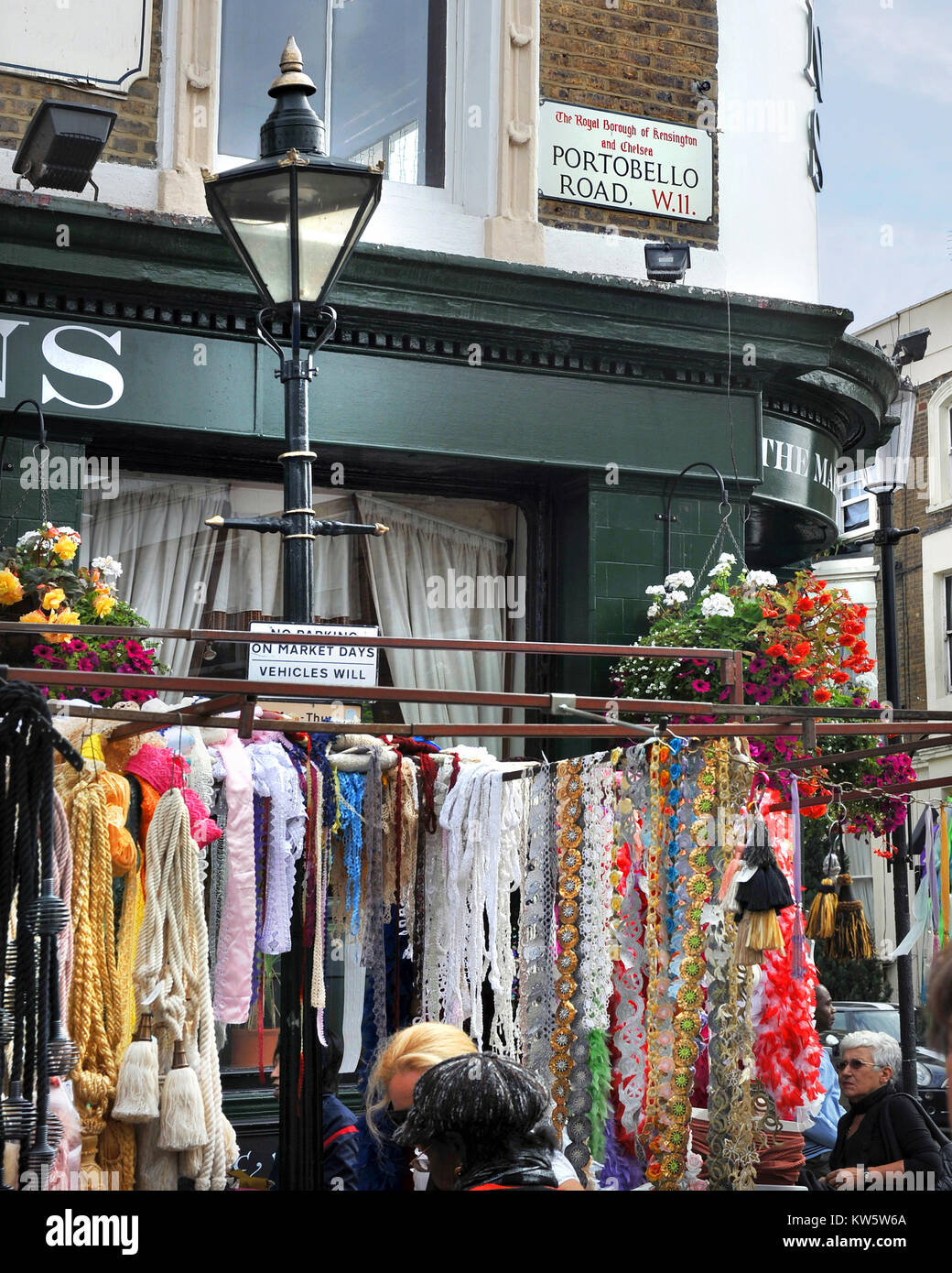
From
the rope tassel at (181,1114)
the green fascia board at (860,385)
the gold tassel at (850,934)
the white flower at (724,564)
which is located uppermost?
the green fascia board at (860,385)

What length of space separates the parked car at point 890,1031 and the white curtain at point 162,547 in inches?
244

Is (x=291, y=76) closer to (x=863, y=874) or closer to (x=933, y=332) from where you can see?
(x=933, y=332)

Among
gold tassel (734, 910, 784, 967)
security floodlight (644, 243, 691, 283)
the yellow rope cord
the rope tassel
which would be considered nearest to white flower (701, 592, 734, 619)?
security floodlight (644, 243, 691, 283)

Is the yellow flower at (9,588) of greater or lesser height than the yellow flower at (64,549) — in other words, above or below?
below

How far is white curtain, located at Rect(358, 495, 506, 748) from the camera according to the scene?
9.75 metres

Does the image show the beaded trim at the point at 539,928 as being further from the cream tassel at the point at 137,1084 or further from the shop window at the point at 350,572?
the shop window at the point at 350,572

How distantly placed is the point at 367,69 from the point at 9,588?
4631mm

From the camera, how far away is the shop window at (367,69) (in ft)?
32.5

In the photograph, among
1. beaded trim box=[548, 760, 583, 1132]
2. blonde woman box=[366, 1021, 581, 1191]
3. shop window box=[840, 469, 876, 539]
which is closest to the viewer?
blonde woman box=[366, 1021, 581, 1191]

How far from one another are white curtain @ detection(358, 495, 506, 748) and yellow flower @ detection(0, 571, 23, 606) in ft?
8.95

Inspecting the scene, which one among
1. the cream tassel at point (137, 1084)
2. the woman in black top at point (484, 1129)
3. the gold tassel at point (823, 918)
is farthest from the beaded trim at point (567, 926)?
the woman in black top at point (484, 1129)

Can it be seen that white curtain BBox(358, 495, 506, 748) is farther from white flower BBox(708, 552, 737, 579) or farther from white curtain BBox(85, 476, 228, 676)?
white flower BBox(708, 552, 737, 579)
